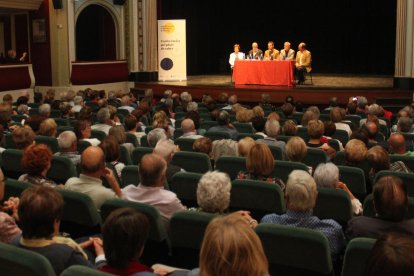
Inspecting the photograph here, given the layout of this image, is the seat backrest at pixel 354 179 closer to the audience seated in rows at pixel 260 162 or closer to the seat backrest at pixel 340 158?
the audience seated in rows at pixel 260 162

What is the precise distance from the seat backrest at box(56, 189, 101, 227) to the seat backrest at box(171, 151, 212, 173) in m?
1.76

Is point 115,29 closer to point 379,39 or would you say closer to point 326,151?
point 379,39

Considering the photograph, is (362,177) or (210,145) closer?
(362,177)

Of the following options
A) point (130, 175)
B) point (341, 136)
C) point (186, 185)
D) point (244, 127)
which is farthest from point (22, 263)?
point (244, 127)

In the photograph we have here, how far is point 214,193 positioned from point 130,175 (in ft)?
5.00

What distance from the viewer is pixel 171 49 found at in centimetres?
1652

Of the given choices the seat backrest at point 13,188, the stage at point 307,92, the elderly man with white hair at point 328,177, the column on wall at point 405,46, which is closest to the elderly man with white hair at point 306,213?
the elderly man with white hair at point 328,177

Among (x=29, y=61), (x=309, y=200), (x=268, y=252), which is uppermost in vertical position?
(x=29, y=61)

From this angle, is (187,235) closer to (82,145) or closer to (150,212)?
(150,212)

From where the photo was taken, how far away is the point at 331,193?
388 centimetres

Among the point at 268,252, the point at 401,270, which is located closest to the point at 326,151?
the point at 268,252

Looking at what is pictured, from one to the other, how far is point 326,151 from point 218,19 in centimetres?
1522

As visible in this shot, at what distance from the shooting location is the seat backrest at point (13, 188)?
386cm

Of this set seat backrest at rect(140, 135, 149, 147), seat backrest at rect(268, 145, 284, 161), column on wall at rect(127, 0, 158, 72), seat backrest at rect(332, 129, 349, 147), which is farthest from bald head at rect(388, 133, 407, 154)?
column on wall at rect(127, 0, 158, 72)
